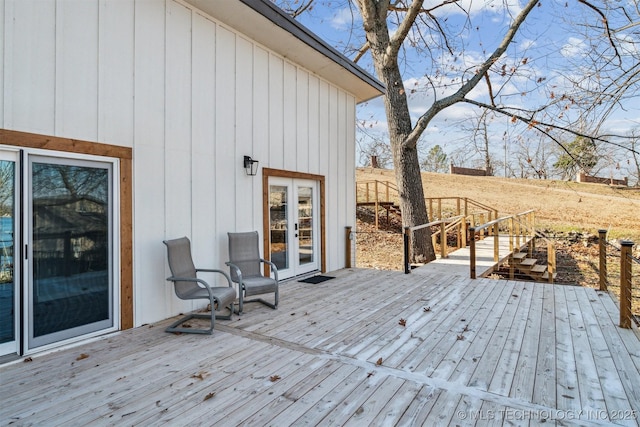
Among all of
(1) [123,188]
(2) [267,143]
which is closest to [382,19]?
(2) [267,143]

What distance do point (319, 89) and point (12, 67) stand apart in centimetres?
523

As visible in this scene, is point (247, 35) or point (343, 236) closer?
point (247, 35)

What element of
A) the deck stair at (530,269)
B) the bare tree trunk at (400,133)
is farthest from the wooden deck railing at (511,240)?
the bare tree trunk at (400,133)

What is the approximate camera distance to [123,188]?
3.94 m

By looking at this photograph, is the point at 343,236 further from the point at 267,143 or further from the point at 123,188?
the point at 123,188

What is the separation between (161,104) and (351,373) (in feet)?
12.5

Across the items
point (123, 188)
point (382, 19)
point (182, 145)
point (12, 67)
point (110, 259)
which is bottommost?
point (110, 259)

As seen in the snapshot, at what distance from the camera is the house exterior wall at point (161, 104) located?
3.29 m

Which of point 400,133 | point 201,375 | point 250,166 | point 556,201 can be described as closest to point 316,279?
point 250,166

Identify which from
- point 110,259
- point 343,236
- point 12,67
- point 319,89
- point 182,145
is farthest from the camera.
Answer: point 343,236

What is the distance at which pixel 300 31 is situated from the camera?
5.59 m

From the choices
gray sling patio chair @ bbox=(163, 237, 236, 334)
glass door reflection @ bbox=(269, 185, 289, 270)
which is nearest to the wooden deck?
gray sling patio chair @ bbox=(163, 237, 236, 334)

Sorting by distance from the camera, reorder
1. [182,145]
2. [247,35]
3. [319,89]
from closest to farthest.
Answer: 1. [182,145]
2. [247,35]
3. [319,89]

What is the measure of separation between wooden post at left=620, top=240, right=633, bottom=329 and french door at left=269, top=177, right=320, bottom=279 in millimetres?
4786
